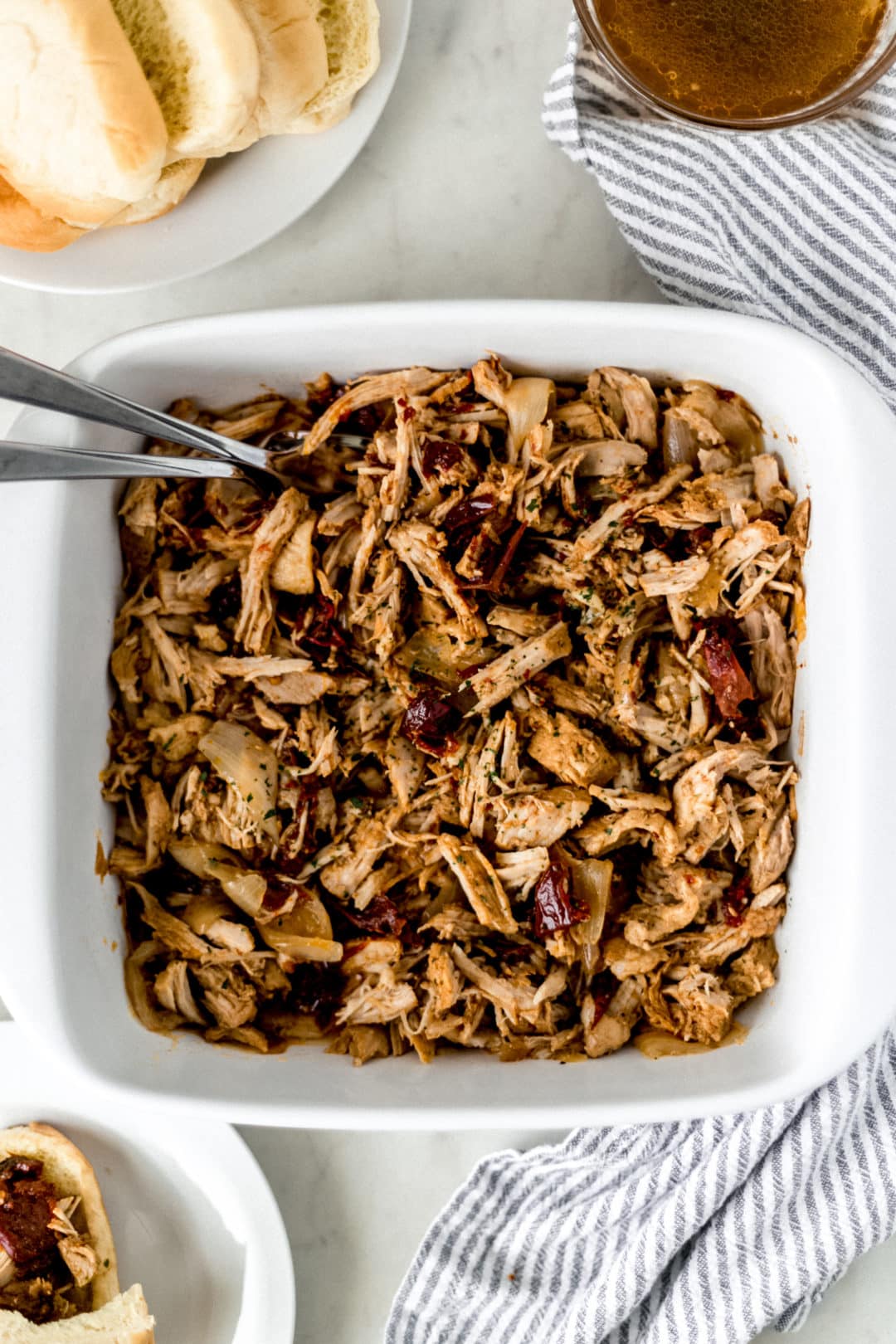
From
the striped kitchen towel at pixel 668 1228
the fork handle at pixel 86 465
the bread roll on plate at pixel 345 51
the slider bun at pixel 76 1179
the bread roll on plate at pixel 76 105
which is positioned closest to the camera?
the fork handle at pixel 86 465

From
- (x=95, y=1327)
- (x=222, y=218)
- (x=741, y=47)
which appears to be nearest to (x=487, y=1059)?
(x=95, y=1327)

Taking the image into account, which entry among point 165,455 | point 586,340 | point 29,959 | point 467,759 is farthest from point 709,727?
point 29,959

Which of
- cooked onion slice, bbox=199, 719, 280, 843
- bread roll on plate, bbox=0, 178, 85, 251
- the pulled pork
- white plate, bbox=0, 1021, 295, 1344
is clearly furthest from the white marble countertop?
the pulled pork

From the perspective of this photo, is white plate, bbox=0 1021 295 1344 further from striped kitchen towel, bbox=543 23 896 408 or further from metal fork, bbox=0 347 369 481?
striped kitchen towel, bbox=543 23 896 408

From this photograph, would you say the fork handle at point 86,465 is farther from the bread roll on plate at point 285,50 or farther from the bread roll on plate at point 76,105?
the bread roll on plate at point 285,50

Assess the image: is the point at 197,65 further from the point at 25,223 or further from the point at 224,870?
the point at 224,870

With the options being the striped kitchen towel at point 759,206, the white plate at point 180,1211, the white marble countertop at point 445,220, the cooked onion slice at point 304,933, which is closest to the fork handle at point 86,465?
the white marble countertop at point 445,220
